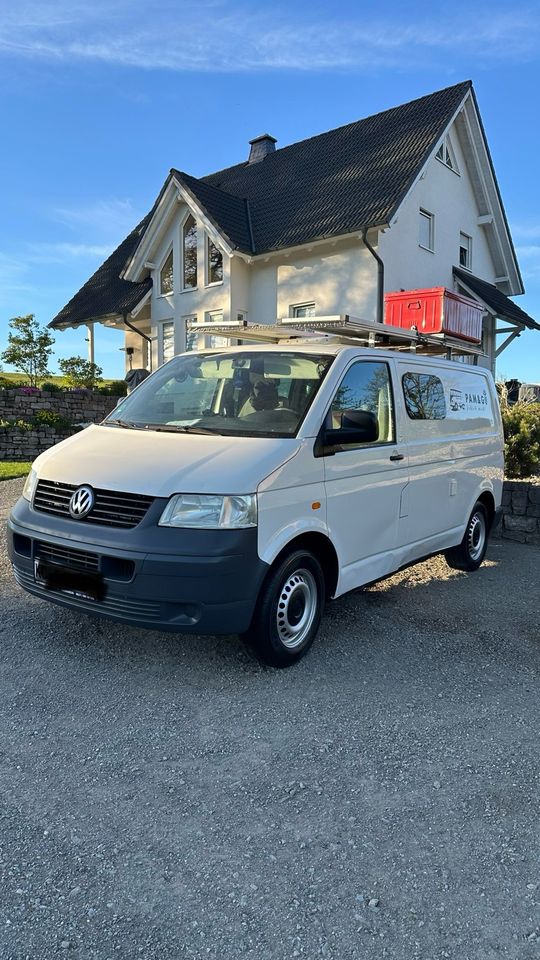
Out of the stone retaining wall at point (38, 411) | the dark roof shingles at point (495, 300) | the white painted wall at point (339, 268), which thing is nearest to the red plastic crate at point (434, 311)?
the white painted wall at point (339, 268)

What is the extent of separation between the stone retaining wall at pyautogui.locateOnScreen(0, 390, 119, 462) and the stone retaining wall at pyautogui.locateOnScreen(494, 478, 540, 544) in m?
11.4

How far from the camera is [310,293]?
56.4 feet

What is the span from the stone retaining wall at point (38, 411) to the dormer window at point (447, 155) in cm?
1163

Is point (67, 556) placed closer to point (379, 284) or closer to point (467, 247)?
point (379, 284)

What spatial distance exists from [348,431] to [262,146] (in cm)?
2204

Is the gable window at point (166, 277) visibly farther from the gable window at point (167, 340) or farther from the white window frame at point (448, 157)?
the white window frame at point (448, 157)

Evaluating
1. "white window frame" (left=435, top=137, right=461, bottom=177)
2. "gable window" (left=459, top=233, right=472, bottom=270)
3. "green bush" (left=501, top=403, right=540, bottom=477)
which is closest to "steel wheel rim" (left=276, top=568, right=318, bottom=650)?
"green bush" (left=501, top=403, right=540, bottom=477)

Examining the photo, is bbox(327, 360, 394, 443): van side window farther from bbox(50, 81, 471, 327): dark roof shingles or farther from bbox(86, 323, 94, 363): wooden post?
bbox(86, 323, 94, 363): wooden post

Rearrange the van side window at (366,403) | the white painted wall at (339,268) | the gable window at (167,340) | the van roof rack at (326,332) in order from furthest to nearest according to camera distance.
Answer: the gable window at (167,340) < the white painted wall at (339,268) < the van roof rack at (326,332) < the van side window at (366,403)

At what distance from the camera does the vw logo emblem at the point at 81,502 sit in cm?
372

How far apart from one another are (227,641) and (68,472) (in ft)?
4.83

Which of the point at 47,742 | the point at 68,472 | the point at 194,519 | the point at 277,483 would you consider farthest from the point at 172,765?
the point at 68,472

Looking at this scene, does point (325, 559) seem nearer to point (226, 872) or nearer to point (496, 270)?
point (226, 872)

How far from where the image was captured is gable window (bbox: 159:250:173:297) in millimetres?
20266
